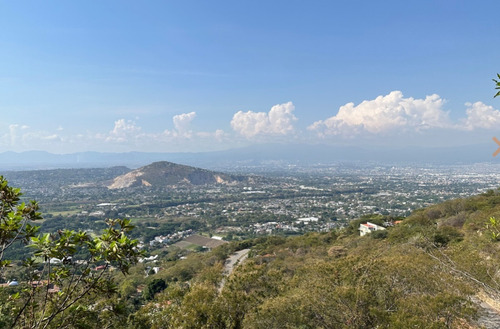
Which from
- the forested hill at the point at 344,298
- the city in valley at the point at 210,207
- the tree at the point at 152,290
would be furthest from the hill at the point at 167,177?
the forested hill at the point at 344,298

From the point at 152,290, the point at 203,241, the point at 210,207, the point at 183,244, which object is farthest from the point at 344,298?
the point at 210,207

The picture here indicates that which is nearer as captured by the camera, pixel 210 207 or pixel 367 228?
pixel 367 228

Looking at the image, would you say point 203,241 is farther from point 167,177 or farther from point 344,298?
point 167,177

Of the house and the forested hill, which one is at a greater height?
the forested hill

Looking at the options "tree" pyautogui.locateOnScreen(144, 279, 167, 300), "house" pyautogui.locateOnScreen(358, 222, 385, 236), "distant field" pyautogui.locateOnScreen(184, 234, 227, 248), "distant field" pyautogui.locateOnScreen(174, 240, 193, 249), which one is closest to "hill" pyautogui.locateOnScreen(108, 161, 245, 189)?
"distant field" pyautogui.locateOnScreen(184, 234, 227, 248)

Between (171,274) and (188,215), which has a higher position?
(171,274)

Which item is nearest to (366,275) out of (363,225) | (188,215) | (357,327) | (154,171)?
(357,327)

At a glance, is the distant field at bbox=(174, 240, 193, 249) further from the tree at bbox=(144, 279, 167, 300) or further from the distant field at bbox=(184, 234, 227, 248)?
the tree at bbox=(144, 279, 167, 300)

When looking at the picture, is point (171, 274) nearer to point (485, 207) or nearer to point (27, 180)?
point (485, 207)
